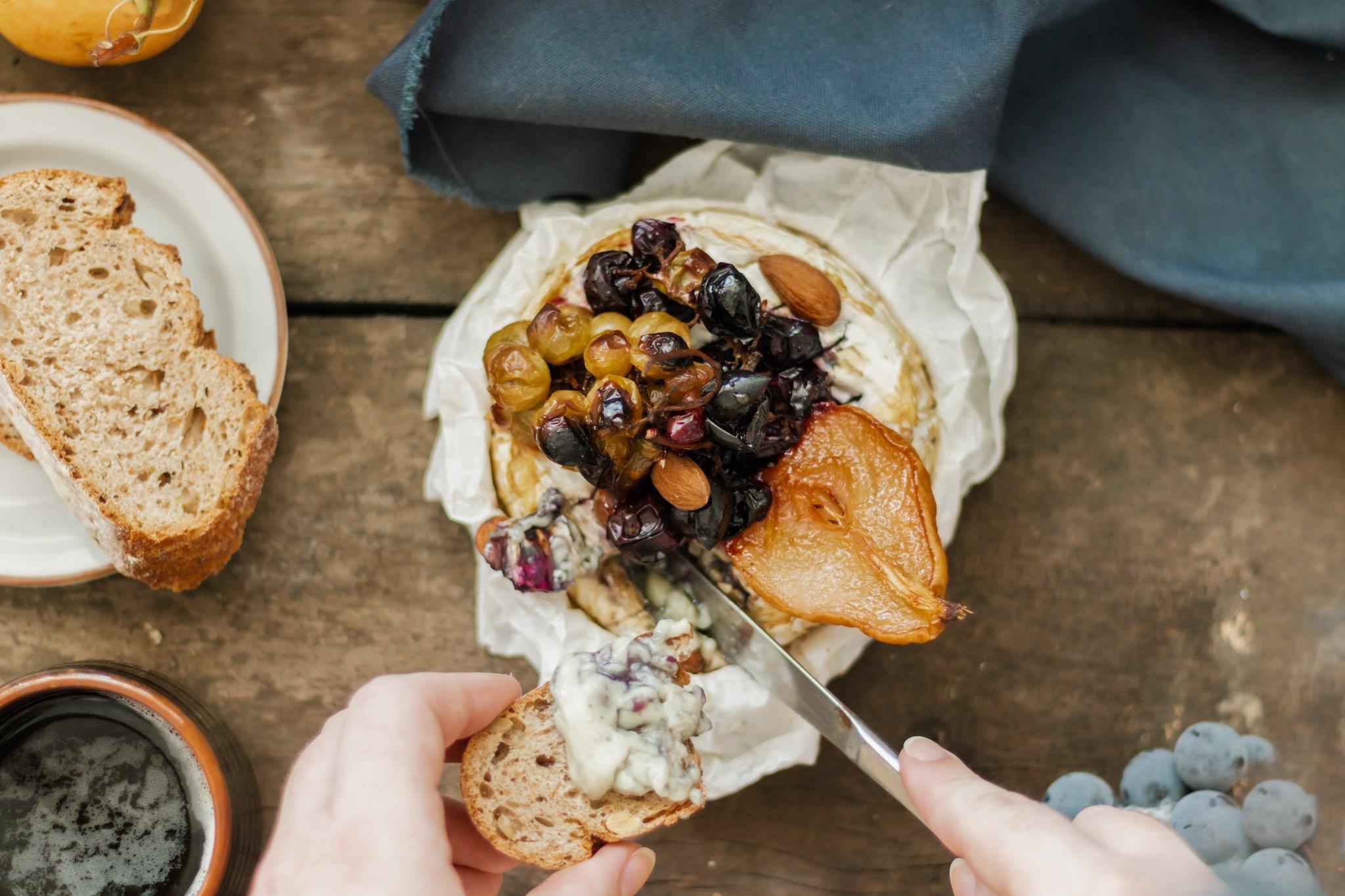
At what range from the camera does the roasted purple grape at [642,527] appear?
3.52 feet

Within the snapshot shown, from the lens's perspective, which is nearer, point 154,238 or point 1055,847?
point 1055,847

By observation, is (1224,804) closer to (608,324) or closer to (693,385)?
(693,385)

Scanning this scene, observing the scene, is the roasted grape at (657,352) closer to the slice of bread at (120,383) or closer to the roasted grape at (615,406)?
the roasted grape at (615,406)

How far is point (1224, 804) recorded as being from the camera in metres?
1.15

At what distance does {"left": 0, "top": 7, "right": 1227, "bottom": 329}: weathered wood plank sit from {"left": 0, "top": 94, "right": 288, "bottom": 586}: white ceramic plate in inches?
4.5

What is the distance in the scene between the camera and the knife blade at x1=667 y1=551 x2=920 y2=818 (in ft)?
3.51

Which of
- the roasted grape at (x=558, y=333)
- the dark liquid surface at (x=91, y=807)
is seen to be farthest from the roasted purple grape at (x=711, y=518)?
the dark liquid surface at (x=91, y=807)

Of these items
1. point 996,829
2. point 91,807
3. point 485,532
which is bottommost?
point 91,807

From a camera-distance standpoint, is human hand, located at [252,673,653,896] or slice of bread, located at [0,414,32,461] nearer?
human hand, located at [252,673,653,896]

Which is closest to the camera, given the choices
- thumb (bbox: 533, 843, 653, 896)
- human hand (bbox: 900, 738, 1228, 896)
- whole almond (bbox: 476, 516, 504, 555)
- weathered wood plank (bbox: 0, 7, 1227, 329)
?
human hand (bbox: 900, 738, 1228, 896)

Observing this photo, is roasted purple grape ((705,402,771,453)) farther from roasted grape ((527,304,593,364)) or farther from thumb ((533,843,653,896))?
thumb ((533,843,653,896))

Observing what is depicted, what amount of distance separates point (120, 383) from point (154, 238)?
212mm

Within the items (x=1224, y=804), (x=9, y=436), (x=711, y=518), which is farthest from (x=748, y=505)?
(x=9, y=436)

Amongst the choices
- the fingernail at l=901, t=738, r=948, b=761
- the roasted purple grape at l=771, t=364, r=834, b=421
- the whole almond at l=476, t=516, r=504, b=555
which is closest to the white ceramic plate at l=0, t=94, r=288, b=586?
the whole almond at l=476, t=516, r=504, b=555
